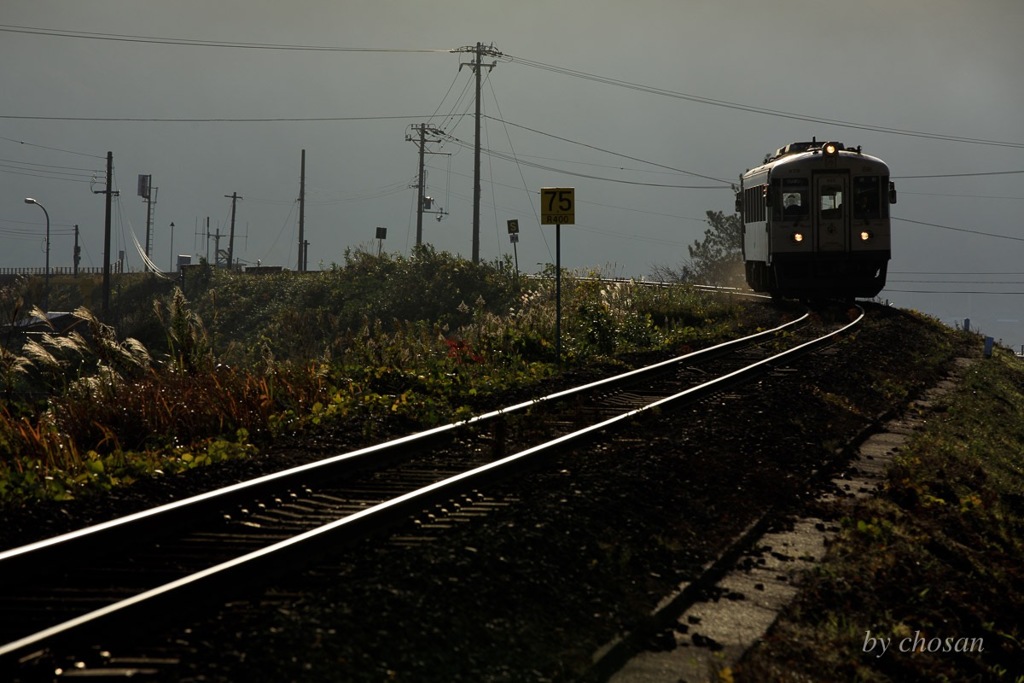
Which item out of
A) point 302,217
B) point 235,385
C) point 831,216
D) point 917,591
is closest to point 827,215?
point 831,216

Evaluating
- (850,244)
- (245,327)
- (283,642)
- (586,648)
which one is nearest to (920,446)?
(586,648)

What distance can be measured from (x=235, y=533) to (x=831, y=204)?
20130 millimetres

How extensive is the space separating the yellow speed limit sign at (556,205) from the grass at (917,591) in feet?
19.5

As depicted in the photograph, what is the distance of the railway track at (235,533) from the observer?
4.65m

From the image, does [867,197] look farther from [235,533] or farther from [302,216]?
[302,216]

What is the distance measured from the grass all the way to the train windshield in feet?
47.8

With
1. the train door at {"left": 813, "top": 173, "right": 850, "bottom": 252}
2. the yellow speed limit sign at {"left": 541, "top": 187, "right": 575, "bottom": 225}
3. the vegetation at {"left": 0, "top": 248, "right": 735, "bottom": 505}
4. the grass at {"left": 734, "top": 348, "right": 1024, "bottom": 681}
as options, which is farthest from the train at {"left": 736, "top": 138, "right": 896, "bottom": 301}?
the grass at {"left": 734, "top": 348, "right": 1024, "bottom": 681}

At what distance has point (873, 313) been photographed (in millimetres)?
25297

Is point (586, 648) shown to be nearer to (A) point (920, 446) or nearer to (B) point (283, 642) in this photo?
(B) point (283, 642)

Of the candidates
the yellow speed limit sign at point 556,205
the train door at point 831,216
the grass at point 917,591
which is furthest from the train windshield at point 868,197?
the grass at point 917,591

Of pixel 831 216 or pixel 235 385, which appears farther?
pixel 831 216

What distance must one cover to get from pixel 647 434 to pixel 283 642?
5.87 m

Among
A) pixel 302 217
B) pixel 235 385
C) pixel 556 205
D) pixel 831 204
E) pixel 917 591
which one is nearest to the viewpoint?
pixel 917 591

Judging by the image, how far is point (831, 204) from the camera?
24.0 meters
